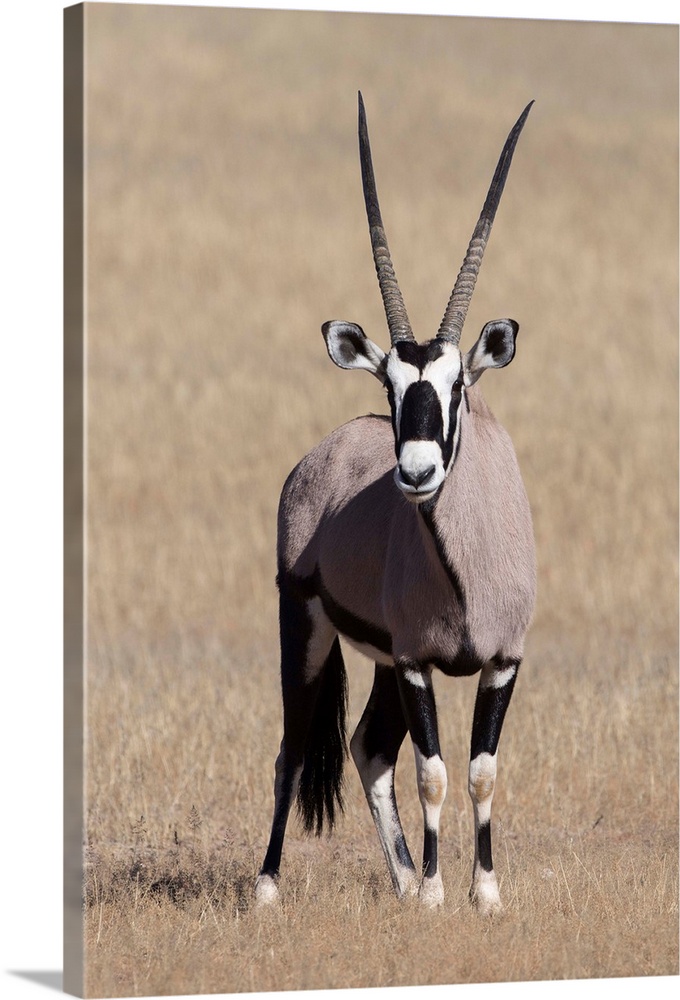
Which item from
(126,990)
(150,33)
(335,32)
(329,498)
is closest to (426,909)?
(126,990)

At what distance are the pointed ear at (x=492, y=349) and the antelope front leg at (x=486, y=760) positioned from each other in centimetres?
122

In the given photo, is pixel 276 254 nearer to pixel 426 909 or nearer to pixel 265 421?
pixel 265 421

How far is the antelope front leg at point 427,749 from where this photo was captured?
7512 millimetres

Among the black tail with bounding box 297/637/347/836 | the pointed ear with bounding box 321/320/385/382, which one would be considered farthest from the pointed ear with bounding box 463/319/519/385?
the black tail with bounding box 297/637/347/836

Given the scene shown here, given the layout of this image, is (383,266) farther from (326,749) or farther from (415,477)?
(326,749)

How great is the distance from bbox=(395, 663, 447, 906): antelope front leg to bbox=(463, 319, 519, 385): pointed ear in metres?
1.21

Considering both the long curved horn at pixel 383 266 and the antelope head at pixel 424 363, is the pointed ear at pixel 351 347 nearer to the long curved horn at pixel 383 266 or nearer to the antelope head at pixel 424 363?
the antelope head at pixel 424 363

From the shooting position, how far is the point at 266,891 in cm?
811

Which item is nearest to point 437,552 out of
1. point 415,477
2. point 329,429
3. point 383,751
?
point 415,477

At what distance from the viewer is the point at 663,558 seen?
16484 millimetres

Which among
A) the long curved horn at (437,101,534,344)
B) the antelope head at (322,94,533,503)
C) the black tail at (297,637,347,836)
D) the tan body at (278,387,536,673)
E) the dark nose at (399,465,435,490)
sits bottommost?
the black tail at (297,637,347,836)

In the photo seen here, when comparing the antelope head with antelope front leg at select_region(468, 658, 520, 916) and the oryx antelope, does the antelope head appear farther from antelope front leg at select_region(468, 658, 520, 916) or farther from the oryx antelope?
antelope front leg at select_region(468, 658, 520, 916)

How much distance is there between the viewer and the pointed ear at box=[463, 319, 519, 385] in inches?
284

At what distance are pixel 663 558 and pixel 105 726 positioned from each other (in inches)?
262
